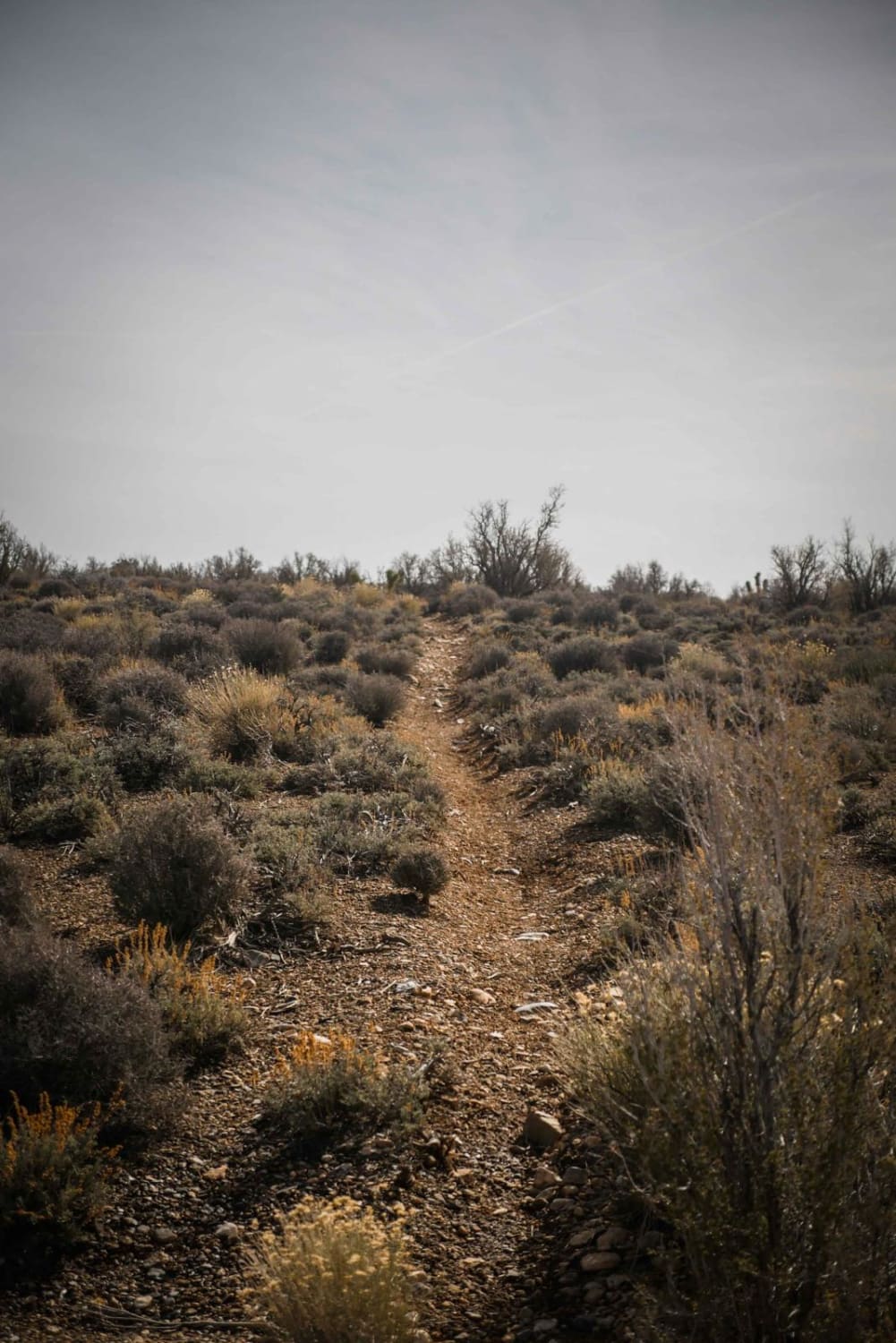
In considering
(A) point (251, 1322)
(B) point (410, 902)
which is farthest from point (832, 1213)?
(B) point (410, 902)

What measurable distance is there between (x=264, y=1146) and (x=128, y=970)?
1485 mm

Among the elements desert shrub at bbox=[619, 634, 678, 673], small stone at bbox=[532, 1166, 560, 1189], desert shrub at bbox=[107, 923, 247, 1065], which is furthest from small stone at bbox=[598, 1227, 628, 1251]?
desert shrub at bbox=[619, 634, 678, 673]

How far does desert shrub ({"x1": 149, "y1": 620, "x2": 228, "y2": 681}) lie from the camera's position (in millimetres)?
13305

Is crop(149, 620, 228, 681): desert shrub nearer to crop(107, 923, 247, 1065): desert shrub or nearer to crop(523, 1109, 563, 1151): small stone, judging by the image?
crop(107, 923, 247, 1065): desert shrub

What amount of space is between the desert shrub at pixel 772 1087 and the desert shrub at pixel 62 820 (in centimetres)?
599

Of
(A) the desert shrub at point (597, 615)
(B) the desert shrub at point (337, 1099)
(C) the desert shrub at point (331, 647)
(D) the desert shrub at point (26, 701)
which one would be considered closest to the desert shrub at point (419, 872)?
(B) the desert shrub at point (337, 1099)

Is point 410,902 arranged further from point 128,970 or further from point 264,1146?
point 264,1146

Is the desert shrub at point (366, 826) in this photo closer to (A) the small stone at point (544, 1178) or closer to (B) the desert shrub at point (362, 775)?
(B) the desert shrub at point (362, 775)

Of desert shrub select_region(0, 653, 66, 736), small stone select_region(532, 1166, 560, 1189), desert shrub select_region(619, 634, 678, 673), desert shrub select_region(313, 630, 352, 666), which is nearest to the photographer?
small stone select_region(532, 1166, 560, 1189)

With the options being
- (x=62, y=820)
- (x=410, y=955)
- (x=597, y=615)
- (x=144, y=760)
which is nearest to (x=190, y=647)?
(x=144, y=760)

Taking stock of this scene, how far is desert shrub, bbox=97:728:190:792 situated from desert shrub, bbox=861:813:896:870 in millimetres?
6990

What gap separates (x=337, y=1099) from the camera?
397 centimetres

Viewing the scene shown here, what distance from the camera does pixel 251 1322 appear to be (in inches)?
110

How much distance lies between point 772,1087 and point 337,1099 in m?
2.32
